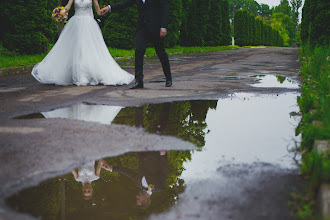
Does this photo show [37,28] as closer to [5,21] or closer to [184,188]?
[5,21]

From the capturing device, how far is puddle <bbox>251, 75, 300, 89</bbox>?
313 inches

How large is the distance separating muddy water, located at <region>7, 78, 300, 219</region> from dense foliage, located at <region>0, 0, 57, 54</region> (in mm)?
8021

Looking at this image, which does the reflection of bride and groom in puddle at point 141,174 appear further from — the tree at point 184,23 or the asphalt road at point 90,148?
the tree at point 184,23

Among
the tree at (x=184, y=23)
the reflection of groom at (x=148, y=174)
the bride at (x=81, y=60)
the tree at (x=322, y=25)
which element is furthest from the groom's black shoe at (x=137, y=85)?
the tree at (x=184, y=23)

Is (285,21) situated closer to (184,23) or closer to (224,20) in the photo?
(224,20)

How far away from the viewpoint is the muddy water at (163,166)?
2520mm

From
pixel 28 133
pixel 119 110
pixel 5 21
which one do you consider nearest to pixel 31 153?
pixel 28 133

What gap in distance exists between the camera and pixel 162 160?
3.30m

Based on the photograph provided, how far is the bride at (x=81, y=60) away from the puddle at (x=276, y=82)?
2743mm

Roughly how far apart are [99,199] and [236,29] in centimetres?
4989

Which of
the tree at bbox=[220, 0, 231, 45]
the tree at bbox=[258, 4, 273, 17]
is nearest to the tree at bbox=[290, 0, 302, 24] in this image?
→ the tree at bbox=[258, 4, 273, 17]

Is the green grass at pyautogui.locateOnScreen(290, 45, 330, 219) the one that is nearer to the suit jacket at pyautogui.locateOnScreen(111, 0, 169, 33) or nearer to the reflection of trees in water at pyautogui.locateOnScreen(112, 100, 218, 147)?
the reflection of trees in water at pyautogui.locateOnScreen(112, 100, 218, 147)

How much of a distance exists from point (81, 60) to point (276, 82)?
4033mm

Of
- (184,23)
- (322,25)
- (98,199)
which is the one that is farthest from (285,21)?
(98,199)
